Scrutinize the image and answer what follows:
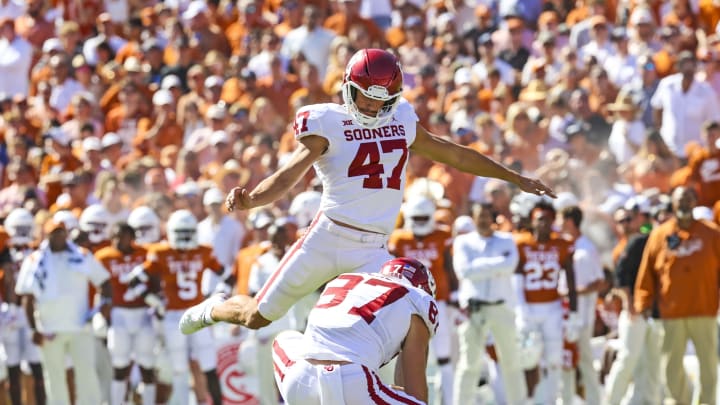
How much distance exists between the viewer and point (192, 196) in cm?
1318

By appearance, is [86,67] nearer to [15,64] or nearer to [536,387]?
[15,64]

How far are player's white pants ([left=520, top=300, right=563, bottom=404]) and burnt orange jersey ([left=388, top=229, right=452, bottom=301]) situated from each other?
64cm

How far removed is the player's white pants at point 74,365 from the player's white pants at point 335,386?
587cm

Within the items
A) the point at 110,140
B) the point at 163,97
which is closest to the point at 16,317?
the point at 110,140

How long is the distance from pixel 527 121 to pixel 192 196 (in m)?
2.84

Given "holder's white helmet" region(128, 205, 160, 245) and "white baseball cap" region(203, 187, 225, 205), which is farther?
"white baseball cap" region(203, 187, 225, 205)

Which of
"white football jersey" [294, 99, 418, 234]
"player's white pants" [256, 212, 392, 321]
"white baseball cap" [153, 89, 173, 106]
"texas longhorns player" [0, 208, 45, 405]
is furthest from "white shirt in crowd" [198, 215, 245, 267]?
"white football jersey" [294, 99, 418, 234]

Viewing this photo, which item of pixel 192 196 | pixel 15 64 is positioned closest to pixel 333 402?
pixel 192 196

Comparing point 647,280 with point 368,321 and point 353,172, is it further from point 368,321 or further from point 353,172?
point 368,321

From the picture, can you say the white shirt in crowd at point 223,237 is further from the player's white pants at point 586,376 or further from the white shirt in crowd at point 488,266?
the player's white pants at point 586,376

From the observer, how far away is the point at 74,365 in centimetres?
1226

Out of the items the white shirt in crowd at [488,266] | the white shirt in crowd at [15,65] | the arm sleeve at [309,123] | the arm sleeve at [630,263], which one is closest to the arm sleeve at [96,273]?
the white shirt in crowd at [488,266]

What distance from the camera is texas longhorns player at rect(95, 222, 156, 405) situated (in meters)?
12.0

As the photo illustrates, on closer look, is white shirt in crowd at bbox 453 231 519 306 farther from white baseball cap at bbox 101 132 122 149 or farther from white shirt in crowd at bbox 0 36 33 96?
white shirt in crowd at bbox 0 36 33 96
